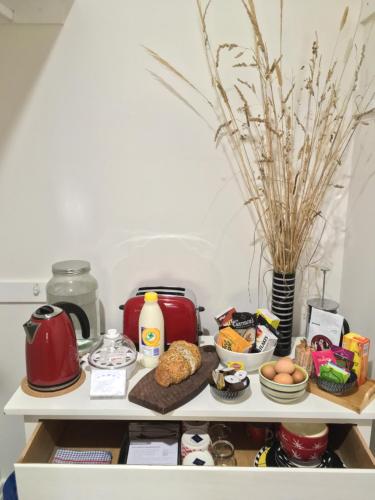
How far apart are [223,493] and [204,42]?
50.3 inches

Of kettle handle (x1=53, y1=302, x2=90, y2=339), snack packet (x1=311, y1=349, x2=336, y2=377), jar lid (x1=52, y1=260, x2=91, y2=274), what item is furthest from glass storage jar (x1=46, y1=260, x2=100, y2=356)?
snack packet (x1=311, y1=349, x2=336, y2=377)

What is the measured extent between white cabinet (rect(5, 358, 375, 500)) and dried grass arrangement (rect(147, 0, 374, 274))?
1.44ft

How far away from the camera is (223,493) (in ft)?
3.12

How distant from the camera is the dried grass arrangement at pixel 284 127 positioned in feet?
4.04

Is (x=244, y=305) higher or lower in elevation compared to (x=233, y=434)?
higher

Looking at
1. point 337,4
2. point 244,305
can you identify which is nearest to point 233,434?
point 244,305

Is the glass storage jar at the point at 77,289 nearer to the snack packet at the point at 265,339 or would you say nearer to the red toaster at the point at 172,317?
the red toaster at the point at 172,317

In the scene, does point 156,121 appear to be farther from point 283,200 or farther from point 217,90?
point 283,200

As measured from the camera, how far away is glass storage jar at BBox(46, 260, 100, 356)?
1309mm

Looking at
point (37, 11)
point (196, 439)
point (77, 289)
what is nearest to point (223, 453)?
point (196, 439)

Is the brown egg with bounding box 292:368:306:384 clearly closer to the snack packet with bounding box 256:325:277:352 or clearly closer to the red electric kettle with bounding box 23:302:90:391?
the snack packet with bounding box 256:325:277:352

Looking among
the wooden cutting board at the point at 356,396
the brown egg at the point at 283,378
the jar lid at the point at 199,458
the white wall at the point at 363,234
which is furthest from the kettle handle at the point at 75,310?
the white wall at the point at 363,234

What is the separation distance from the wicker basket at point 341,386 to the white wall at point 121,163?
43 cm

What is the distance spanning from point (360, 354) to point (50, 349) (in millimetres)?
830
